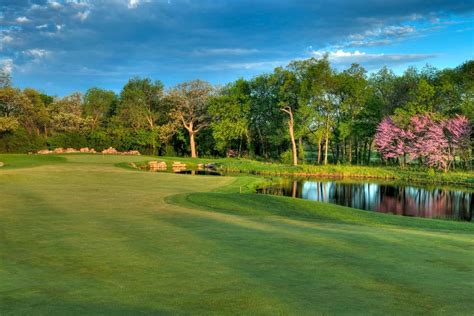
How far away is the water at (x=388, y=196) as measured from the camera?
83.5 ft

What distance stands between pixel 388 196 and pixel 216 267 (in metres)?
27.8

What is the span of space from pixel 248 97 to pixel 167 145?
1993 centimetres

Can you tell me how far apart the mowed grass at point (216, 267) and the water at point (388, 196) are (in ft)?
51.9

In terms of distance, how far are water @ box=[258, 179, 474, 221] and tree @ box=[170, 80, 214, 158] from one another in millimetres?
35020

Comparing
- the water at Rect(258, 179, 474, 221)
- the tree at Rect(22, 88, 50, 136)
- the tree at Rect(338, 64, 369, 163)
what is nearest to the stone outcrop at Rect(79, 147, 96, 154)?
the tree at Rect(22, 88, 50, 136)

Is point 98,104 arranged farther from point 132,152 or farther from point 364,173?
point 364,173

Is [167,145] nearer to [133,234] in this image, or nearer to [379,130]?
[379,130]

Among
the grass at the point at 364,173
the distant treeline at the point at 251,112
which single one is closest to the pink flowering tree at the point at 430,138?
the distant treeline at the point at 251,112

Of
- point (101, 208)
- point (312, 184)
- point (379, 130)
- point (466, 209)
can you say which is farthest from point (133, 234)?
point (379, 130)

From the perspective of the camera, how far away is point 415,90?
55188 mm

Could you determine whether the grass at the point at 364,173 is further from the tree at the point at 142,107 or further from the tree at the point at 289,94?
the tree at the point at 142,107

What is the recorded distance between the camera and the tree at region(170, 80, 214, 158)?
7119cm

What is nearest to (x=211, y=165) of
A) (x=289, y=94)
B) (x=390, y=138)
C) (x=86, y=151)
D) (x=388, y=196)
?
(x=289, y=94)

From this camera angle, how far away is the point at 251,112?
68.0m
